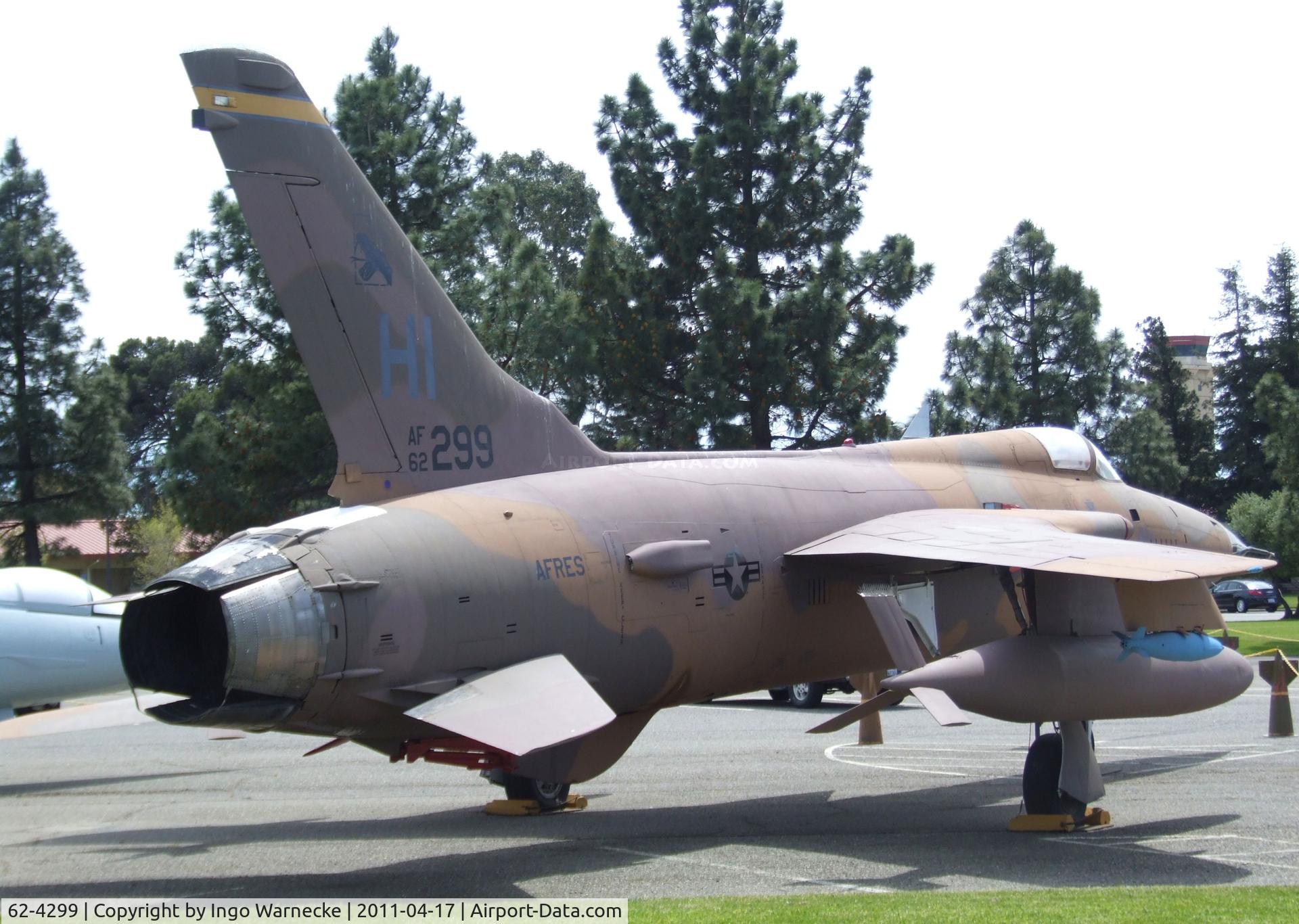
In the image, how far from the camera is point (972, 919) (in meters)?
8.03

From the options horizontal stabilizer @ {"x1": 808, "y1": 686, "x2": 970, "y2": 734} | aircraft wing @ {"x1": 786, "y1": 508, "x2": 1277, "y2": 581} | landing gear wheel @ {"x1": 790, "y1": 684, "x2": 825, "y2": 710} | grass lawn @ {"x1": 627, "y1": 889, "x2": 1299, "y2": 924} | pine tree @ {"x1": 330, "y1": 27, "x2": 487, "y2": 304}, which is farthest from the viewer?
pine tree @ {"x1": 330, "y1": 27, "x2": 487, "y2": 304}

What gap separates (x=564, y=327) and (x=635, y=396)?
2522 millimetres

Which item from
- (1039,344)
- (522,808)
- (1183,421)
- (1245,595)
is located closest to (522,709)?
(522,808)

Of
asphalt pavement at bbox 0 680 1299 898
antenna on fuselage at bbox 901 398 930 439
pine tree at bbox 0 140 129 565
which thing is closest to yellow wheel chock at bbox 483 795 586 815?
asphalt pavement at bbox 0 680 1299 898

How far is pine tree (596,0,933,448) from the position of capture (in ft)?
94.8

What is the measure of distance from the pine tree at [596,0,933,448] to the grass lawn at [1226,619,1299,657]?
10444 millimetres

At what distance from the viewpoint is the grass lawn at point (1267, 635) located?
101 ft

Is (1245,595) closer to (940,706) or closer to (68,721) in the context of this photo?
(940,706)

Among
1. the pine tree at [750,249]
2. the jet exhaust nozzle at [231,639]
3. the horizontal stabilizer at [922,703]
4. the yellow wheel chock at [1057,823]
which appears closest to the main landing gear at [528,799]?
the horizontal stabilizer at [922,703]

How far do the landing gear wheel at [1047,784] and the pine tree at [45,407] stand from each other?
2978 centimetres

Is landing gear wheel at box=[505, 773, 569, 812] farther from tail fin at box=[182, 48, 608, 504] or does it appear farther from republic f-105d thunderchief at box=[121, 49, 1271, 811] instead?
tail fin at box=[182, 48, 608, 504]

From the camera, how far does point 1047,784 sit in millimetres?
11875

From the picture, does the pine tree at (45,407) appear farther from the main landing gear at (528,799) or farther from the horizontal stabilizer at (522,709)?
the horizontal stabilizer at (522,709)

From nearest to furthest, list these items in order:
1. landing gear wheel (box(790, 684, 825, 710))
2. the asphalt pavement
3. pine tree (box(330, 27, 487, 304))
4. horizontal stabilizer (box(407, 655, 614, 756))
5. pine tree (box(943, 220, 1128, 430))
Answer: horizontal stabilizer (box(407, 655, 614, 756))
the asphalt pavement
landing gear wheel (box(790, 684, 825, 710))
pine tree (box(330, 27, 487, 304))
pine tree (box(943, 220, 1128, 430))
